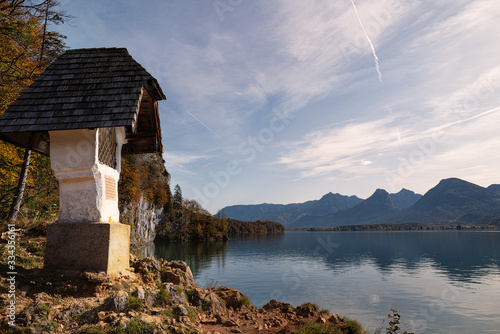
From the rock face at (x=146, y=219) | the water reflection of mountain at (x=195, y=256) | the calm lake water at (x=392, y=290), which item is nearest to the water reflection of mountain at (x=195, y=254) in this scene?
the water reflection of mountain at (x=195, y=256)

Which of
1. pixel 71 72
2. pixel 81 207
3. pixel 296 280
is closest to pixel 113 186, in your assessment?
pixel 81 207

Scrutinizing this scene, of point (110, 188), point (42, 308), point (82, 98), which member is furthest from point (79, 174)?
point (42, 308)

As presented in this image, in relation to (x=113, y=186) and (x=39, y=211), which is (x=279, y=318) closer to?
(x=113, y=186)

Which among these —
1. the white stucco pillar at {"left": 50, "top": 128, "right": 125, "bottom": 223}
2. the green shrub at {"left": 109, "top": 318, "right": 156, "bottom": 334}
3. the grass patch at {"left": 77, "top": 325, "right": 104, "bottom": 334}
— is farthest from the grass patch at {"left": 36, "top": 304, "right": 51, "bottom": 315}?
the white stucco pillar at {"left": 50, "top": 128, "right": 125, "bottom": 223}

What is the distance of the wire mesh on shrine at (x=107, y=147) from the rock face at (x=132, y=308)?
3.36 m

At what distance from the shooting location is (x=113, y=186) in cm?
942

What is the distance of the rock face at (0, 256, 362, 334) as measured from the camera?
648cm

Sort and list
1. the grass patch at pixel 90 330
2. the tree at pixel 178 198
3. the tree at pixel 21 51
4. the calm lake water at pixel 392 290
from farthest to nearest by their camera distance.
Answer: the tree at pixel 178 198
the calm lake water at pixel 392 290
the tree at pixel 21 51
the grass patch at pixel 90 330

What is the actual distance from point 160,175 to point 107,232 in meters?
116

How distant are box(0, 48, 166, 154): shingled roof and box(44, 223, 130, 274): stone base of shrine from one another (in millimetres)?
2789

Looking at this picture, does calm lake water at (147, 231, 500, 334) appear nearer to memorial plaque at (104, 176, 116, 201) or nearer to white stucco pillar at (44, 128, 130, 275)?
white stucco pillar at (44, 128, 130, 275)

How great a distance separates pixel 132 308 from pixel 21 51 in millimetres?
15309

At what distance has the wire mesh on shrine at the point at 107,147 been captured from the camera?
8.81 metres

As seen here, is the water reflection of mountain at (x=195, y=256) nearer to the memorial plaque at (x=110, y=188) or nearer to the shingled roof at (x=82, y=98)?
the memorial plaque at (x=110, y=188)
